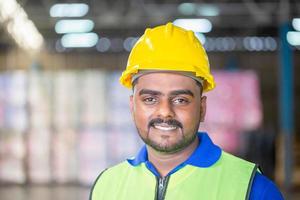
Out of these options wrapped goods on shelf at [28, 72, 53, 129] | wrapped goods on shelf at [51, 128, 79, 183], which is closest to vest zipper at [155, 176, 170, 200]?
wrapped goods on shelf at [51, 128, 79, 183]

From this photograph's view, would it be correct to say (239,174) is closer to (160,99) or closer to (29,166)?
(160,99)

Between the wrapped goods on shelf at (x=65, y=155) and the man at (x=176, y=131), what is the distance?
13101 mm

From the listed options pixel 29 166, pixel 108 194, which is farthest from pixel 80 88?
pixel 108 194

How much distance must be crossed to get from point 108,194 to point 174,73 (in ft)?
1.65

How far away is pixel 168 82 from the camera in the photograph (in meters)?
1.92

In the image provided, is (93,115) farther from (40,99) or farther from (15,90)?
(15,90)

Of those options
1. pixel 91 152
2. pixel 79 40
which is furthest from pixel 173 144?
pixel 79 40

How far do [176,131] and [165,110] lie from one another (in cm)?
8

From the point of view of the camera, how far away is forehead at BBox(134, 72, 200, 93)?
6.28ft

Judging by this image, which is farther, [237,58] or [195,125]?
[237,58]

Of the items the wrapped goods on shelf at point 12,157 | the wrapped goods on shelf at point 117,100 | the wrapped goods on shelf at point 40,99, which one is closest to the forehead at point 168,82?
the wrapped goods on shelf at point 117,100

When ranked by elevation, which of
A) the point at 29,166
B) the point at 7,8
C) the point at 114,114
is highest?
the point at 7,8

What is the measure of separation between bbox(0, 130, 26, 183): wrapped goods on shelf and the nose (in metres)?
13.6

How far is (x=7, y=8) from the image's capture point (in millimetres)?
13758
